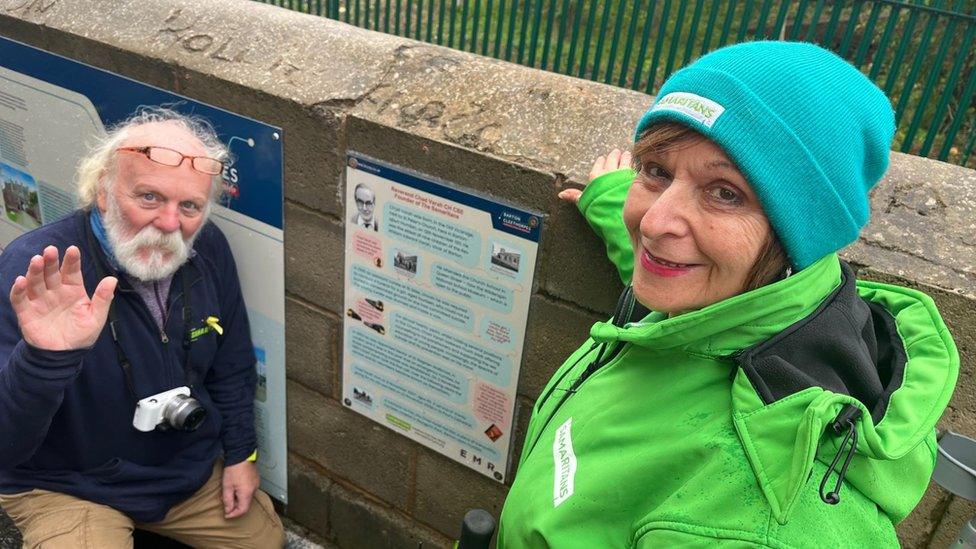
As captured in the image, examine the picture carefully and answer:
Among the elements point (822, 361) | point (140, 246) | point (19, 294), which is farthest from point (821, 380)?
point (140, 246)

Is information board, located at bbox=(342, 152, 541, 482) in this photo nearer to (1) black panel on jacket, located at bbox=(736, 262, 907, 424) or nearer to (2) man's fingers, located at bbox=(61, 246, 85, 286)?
(2) man's fingers, located at bbox=(61, 246, 85, 286)

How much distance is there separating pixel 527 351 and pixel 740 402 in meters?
1.24

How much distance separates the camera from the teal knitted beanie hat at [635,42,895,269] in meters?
1.18

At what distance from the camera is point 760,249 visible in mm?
1251

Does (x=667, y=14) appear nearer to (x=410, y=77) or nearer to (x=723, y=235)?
(x=410, y=77)

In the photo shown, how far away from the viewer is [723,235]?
4.10ft

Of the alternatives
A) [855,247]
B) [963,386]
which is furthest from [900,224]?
[963,386]

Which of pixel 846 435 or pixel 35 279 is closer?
pixel 846 435

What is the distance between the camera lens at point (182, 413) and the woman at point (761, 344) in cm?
168

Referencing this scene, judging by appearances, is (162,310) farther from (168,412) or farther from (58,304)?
(58,304)

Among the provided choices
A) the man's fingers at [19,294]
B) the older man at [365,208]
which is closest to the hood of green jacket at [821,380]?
the older man at [365,208]

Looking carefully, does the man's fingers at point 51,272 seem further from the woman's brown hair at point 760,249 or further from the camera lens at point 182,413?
the woman's brown hair at point 760,249

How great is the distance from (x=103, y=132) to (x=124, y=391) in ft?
3.44

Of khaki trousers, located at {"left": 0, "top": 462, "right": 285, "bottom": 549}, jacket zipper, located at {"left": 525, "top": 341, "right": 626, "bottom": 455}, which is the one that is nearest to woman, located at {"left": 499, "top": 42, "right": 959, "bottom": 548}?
jacket zipper, located at {"left": 525, "top": 341, "right": 626, "bottom": 455}
